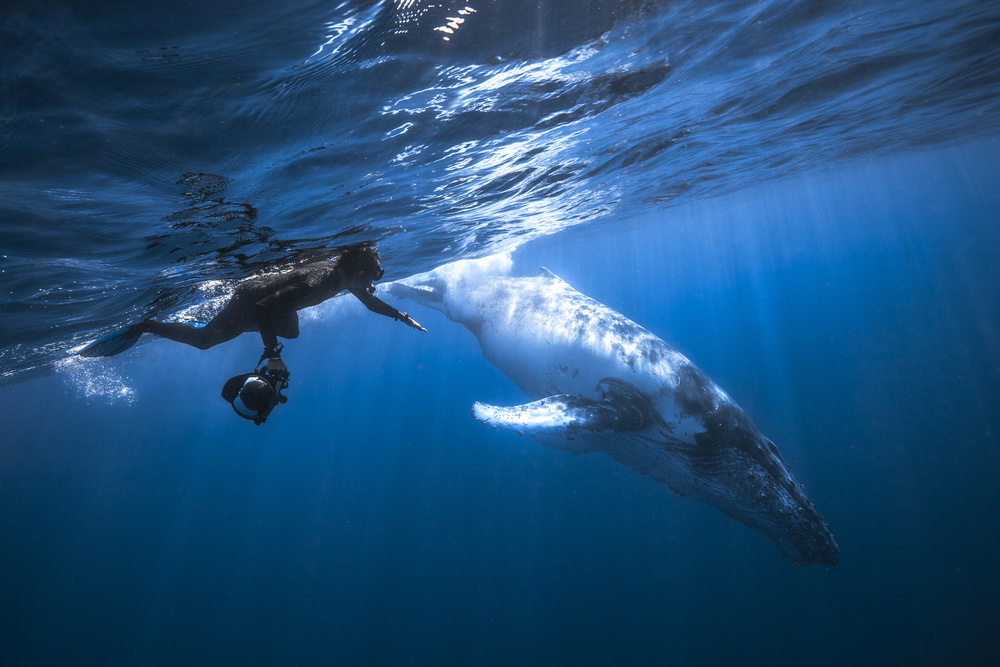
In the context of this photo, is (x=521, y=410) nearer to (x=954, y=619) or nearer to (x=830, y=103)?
(x=830, y=103)

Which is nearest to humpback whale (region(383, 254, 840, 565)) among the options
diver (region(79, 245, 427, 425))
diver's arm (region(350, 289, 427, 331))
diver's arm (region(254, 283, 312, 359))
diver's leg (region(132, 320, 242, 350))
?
diver's arm (region(350, 289, 427, 331))

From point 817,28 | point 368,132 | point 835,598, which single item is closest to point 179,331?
point 368,132

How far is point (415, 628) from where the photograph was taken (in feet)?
78.1

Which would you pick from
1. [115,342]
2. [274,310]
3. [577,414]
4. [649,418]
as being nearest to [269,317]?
[274,310]

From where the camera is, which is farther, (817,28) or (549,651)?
(549,651)

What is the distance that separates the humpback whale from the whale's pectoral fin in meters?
0.02

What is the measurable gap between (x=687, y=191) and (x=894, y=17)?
474 inches

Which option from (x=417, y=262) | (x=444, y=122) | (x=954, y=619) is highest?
(x=417, y=262)

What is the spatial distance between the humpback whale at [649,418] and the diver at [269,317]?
3.10 m

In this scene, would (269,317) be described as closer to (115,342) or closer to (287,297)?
(287,297)

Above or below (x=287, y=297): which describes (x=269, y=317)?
below

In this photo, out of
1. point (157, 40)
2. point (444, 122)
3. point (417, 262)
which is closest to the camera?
point (157, 40)

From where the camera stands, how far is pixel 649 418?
757cm

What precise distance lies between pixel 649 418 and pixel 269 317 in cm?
620
